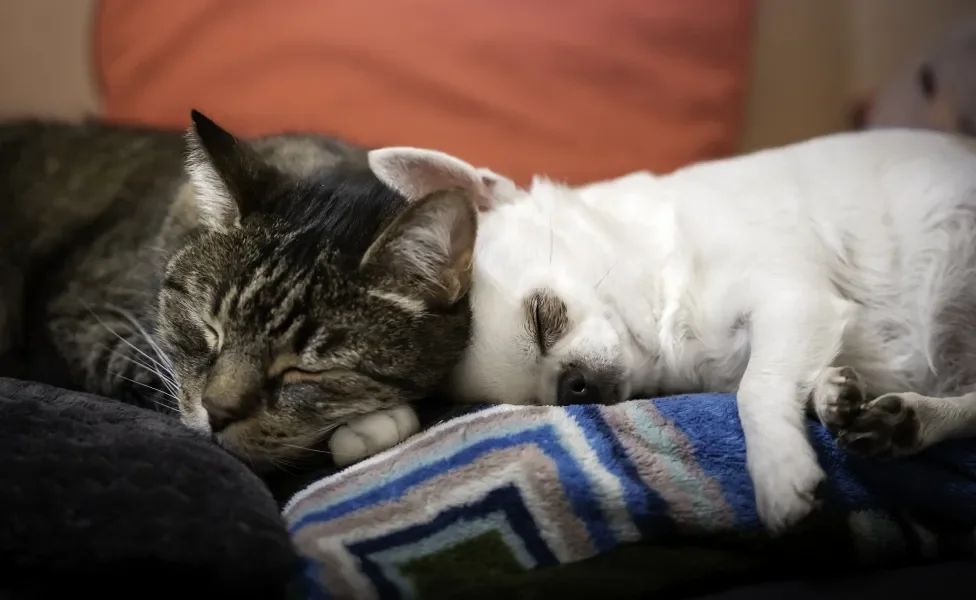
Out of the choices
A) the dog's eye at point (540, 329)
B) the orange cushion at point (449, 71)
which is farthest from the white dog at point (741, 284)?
the orange cushion at point (449, 71)

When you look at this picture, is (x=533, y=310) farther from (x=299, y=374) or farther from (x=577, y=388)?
(x=299, y=374)

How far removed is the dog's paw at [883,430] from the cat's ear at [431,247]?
0.61m

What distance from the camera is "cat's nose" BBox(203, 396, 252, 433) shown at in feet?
3.60

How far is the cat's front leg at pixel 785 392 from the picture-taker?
0.97m

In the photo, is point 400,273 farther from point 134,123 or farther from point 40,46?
point 40,46

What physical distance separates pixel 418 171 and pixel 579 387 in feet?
1.56

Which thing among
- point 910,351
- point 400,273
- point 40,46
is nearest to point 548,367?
point 400,273

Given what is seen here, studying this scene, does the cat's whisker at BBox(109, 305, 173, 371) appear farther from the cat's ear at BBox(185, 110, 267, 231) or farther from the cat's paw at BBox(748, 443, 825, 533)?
the cat's paw at BBox(748, 443, 825, 533)

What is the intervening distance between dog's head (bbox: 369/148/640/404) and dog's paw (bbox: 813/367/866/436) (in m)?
0.32

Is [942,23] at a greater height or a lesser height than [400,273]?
greater

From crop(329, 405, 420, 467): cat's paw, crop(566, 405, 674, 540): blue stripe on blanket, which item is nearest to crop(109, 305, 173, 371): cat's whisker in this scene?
crop(329, 405, 420, 467): cat's paw

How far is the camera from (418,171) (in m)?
1.32

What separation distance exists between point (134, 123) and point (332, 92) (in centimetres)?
55

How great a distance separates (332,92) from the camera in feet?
6.65
